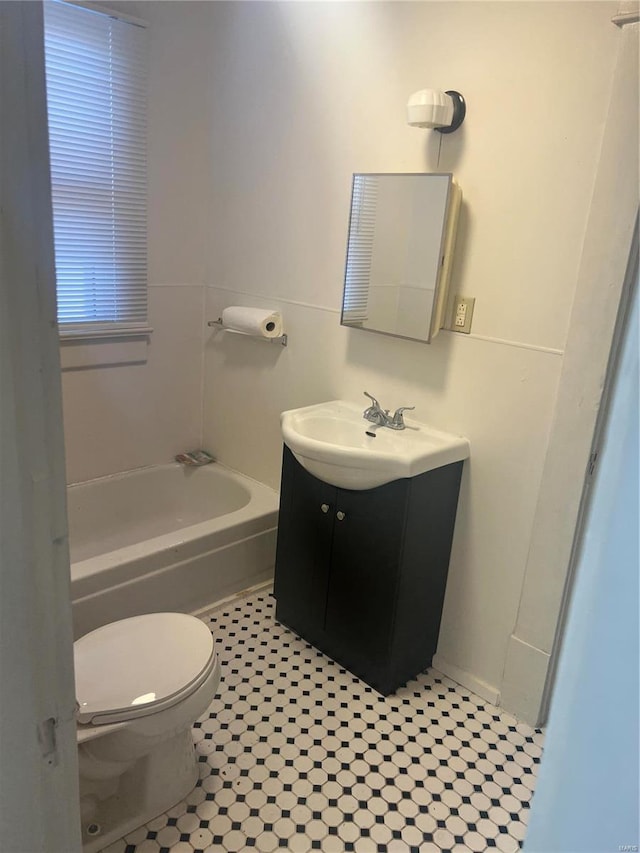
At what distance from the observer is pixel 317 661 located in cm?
229

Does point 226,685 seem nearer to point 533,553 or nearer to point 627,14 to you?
point 533,553

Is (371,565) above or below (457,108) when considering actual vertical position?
below

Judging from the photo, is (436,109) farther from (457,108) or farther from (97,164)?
(97,164)

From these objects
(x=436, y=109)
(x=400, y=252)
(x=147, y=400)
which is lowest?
(x=147, y=400)

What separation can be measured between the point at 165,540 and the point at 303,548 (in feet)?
1.82

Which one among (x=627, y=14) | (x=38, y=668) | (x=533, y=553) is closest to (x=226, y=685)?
(x=533, y=553)

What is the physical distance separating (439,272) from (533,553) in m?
0.96

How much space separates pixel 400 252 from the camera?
2.15m

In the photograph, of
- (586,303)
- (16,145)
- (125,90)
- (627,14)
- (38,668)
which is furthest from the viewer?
(125,90)

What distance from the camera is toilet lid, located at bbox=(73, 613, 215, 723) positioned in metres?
1.47

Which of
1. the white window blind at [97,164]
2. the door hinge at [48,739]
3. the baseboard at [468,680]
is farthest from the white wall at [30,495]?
the white window blind at [97,164]

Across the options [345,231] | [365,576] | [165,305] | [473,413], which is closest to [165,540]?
[365,576]

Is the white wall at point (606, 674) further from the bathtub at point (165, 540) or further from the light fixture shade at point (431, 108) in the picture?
the bathtub at point (165, 540)

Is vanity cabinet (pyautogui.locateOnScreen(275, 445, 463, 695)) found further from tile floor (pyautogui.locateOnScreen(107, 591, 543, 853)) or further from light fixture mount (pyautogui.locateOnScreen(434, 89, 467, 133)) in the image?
light fixture mount (pyautogui.locateOnScreen(434, 89, 467, 133))
